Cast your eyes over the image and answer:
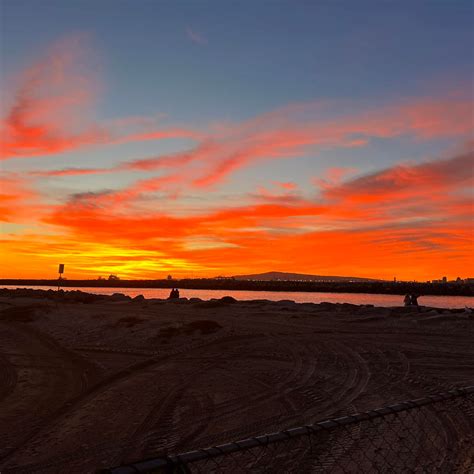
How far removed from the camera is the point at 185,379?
12.2 metres

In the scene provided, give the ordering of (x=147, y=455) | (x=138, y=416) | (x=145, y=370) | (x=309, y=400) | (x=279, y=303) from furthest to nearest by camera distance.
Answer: (x=279, y=303) → (x=145, y=370) → (x=309, y=400) → (x=138, y=416) → (x=147, y=455)

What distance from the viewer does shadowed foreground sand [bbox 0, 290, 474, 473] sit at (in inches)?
308

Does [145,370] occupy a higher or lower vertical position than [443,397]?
lower

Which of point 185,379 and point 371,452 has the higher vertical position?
point 371,452

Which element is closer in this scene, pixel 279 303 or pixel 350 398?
pixel 350 398

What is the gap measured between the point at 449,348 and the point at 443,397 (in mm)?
13543

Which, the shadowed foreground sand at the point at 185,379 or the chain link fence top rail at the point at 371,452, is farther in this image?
the shadowed foreground sand at the point at 185,379

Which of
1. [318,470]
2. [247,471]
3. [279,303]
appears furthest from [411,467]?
[279,303]

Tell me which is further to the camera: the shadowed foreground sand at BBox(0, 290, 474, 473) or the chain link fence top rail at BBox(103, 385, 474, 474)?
the shadowed foreground sand at BBox(0, 290, 474, 473)

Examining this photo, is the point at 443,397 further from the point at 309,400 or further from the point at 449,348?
the point at 449,348

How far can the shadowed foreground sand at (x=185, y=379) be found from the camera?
7.82 meters

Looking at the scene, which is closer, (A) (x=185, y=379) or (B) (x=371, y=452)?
(B) (x=371, y=452)

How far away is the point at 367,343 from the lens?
60.5 ft

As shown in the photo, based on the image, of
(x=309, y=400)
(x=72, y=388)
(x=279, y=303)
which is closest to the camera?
(x=309, y=400)
